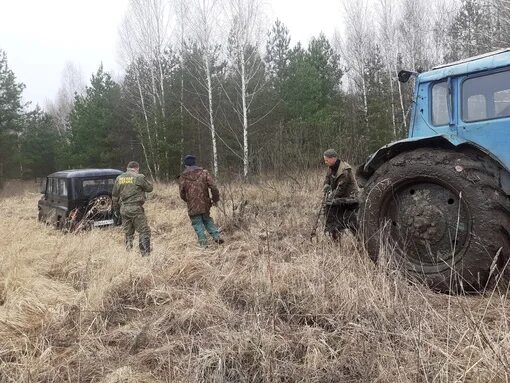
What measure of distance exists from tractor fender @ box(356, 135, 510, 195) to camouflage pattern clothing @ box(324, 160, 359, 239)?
522 mm

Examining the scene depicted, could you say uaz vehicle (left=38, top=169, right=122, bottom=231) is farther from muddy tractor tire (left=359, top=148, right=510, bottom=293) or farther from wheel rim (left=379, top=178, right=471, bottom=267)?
wheel rim (left=379, top=178, right=471, bottom=267)

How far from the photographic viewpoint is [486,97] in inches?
163

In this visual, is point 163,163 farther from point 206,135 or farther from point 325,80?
point 325,80

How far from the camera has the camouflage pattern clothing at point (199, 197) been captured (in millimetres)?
7117

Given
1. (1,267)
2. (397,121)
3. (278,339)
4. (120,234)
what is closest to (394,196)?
(278,339)

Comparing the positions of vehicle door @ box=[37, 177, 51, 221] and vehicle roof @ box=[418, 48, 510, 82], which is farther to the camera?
vehicle door @ box=[37, 177, 51, 221]

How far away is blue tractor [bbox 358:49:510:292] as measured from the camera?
147 inches

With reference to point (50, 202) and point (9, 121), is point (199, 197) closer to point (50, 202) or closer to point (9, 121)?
point (50, 202)

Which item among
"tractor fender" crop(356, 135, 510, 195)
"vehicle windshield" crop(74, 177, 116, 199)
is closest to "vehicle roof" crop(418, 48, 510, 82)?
"tractor fender" crop(356, 135, 510, 195)

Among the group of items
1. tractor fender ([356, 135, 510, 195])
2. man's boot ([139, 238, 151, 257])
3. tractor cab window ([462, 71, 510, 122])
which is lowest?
man's boot ([139, 238, 151, 257])

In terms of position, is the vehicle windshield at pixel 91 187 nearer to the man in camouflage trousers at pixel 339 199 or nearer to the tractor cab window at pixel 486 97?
the man in camouflage trousers at pixel 339 199

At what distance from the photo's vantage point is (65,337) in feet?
11.2

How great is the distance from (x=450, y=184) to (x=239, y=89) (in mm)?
18973

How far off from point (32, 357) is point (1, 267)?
2406 millimetres
